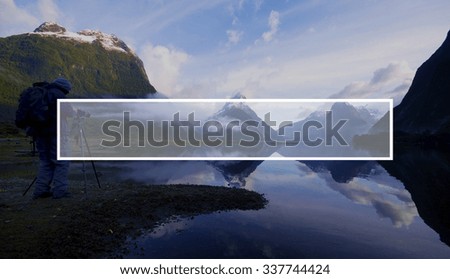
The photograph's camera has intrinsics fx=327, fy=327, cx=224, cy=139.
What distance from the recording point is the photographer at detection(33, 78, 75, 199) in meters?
14.3

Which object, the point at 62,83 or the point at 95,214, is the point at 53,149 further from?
the point at 95,214

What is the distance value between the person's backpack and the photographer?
29cm

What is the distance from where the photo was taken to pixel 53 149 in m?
14.4

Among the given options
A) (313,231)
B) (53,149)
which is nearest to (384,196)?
(313,231)

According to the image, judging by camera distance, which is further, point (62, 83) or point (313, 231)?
point (62, 83)

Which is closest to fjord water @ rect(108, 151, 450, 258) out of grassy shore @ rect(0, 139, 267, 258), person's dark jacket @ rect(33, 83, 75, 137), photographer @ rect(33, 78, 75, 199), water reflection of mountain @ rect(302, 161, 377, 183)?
grassy shore @ rect(0, 139, 267, 258)

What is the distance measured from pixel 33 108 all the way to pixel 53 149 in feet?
6.33

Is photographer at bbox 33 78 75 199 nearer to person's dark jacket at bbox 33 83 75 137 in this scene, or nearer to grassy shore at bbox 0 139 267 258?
person's dark jacket at bbox 33 83 75 137

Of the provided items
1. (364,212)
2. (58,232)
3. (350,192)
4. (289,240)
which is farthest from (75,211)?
(350,192)

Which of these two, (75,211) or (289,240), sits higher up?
(75,211)

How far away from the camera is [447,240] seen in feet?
42.4

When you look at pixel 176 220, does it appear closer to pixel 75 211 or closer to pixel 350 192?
pixel 75 211
